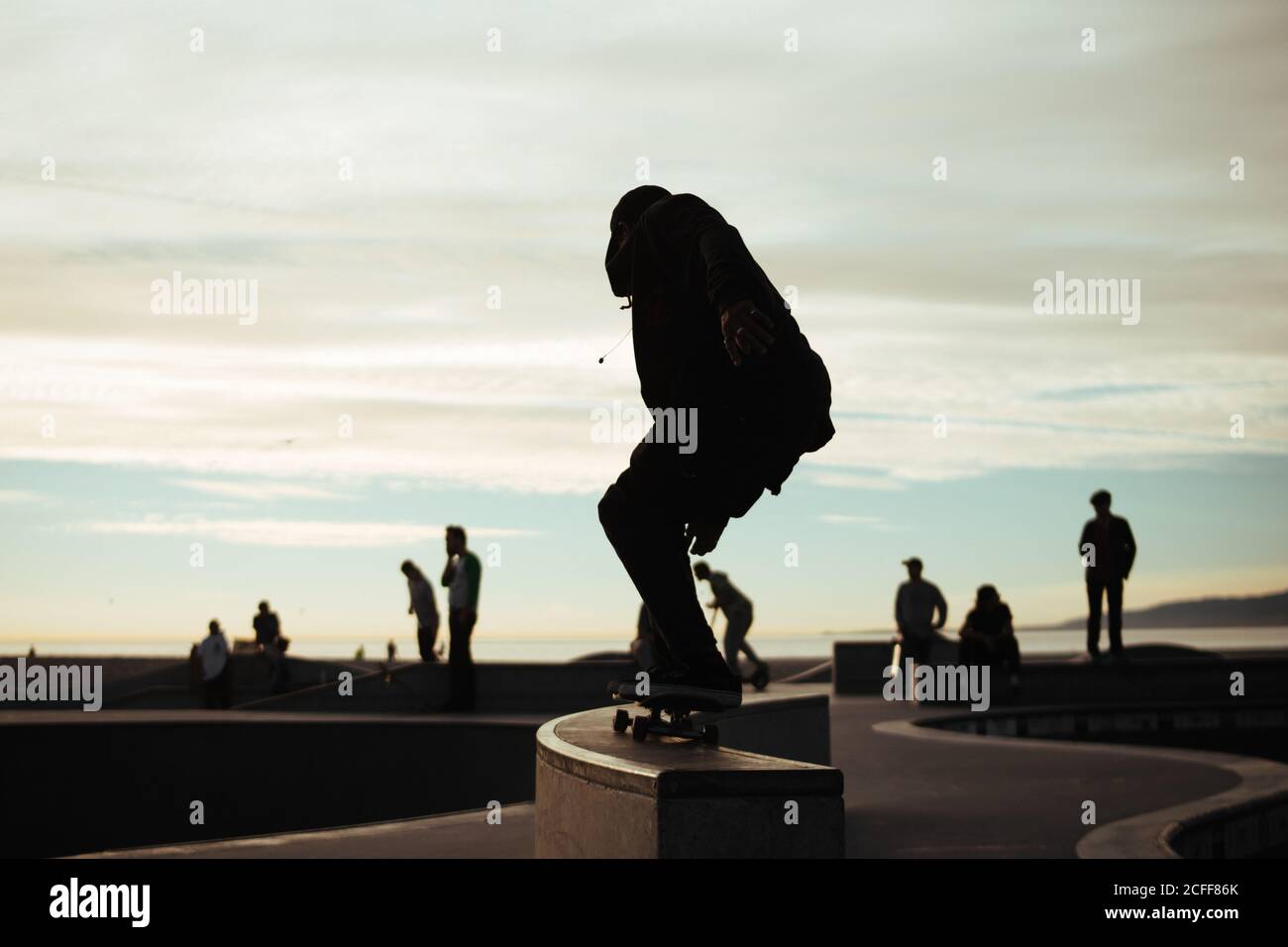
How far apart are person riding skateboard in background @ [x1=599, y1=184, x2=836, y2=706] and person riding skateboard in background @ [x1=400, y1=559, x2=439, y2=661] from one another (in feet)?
44.7

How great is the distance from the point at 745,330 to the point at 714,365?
63 centimetres

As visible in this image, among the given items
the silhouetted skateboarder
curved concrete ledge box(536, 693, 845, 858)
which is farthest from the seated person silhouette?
curved concrete ledge box(536, 693, 845, 858)

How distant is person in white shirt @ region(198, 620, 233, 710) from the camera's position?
2050 cm

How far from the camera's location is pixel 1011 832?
684 cm

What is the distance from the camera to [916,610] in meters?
19.2

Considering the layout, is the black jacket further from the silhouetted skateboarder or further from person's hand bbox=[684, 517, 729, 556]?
person's hand bbox=[684, 517, 729, 556]

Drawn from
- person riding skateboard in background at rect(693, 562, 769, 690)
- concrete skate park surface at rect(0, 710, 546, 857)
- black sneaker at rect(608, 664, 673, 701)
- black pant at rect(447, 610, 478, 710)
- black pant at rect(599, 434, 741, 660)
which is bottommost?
concrete skate park surface at rect(0, 710, 546, 857)

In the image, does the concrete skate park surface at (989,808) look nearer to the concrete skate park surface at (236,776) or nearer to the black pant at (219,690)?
the concrete skate park surface at (236,776)

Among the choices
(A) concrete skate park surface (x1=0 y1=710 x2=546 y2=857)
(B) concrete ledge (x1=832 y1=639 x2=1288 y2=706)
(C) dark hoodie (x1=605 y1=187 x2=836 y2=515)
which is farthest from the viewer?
(B) concrete ledge (x1=832 y1=639 x2=1288 y2=706)

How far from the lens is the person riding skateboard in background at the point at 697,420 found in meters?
4.56

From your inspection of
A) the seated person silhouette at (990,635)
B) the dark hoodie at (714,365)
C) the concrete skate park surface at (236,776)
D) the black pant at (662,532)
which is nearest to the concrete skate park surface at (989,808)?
the black pant at (662,532)
